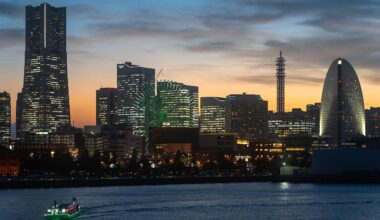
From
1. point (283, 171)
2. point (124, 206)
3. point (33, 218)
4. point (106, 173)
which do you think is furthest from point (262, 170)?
point (33, 218)

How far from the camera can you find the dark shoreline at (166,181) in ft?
412

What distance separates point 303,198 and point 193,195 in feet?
42.5

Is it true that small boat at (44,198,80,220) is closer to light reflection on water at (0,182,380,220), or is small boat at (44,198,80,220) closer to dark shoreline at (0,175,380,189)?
light reflection on water at (0,182,380,220)

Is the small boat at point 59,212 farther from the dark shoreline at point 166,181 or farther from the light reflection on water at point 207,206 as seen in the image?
the dark shoreline at point 166,181

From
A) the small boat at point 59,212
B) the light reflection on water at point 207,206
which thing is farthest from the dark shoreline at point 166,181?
the small boat at point 59,212

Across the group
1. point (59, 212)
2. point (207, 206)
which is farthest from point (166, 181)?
point (59, 212)

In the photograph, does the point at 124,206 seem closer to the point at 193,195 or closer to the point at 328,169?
the point at 193,195

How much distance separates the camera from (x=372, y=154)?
146m

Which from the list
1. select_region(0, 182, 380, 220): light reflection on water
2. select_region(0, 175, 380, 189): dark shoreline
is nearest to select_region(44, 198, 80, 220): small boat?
select_region(0, 182, 380, 220): light reflection on water

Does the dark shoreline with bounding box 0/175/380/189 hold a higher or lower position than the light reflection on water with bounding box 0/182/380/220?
higher

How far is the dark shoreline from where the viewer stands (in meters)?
126

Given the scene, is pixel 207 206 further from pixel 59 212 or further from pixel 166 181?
pixel 166 181

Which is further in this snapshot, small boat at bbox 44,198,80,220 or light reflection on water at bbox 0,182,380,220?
light reflection on water at bbox 0,182,380,220

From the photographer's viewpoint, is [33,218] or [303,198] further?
[303,198]
